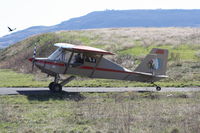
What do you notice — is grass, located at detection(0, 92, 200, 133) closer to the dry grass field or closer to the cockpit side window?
the dry grass field

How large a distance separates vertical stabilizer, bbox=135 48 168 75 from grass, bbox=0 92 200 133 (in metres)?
3.23

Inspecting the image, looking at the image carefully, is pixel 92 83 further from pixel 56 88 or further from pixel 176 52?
pixel 176 52

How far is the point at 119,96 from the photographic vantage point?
64.4ft

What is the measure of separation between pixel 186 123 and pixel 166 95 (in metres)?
8.20

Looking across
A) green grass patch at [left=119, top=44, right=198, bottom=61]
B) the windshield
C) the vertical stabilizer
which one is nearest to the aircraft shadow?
the windshield

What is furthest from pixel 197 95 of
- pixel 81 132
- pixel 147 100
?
pixel 81 132

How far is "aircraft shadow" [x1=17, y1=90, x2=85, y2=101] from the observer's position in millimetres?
18548

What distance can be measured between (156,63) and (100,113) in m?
9.88

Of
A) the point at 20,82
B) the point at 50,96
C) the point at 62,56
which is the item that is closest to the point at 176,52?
the point at 20,82

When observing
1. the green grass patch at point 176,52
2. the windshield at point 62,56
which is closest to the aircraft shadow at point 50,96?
the windshield at point 62,56

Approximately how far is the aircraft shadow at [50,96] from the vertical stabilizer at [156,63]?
17.0 ft

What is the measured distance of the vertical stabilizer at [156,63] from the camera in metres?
23.1

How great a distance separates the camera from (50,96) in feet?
64.1

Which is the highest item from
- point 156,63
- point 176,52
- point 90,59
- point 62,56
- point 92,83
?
point 62,56
